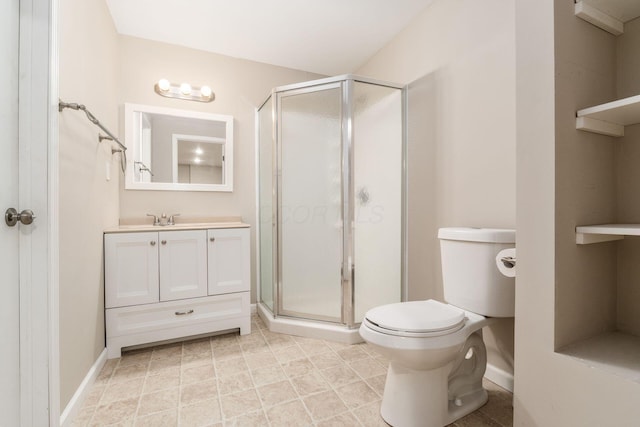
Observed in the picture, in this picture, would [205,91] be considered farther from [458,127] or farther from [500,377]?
[500,377]

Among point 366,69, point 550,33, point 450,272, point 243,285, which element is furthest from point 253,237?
point 550,33

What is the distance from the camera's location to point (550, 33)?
3.26ft

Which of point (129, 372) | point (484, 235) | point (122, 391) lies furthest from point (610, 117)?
point (129, 372)

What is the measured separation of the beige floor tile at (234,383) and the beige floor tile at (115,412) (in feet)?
1.29

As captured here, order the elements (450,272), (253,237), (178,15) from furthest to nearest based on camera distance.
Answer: (253,237) < (178,15) < (450,272)

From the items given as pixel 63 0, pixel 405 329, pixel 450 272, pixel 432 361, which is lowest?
pixel 432 361

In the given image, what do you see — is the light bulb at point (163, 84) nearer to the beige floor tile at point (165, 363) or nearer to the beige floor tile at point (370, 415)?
the beige floor tile at point (165, 363)

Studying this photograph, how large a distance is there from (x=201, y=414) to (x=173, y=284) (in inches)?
36.1

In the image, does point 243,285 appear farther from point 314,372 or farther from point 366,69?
point 366,69

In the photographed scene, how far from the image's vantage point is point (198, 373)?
166 centimetres

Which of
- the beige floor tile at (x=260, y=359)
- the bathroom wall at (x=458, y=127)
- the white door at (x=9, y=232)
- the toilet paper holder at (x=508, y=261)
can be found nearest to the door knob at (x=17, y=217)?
the white door at (x=9, y=232)

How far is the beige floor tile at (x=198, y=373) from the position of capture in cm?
160

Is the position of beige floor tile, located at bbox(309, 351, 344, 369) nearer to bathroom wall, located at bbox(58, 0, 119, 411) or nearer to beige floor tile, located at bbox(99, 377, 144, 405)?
beige floor tile, located at bbox(99, 377, 144, 405)

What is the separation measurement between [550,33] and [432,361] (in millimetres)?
1282
